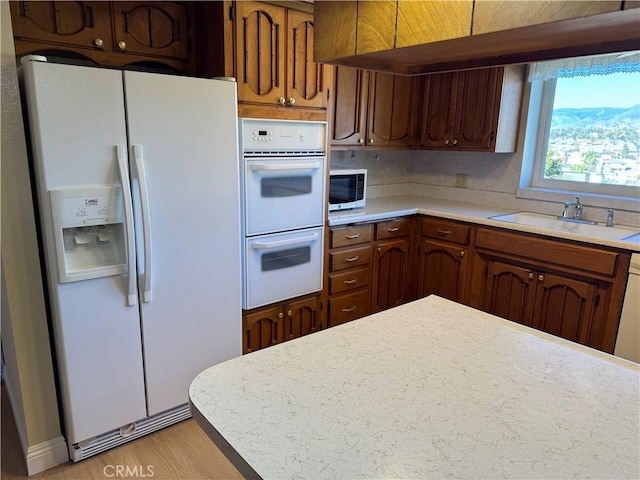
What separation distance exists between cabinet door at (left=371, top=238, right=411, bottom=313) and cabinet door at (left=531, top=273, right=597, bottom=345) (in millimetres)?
977

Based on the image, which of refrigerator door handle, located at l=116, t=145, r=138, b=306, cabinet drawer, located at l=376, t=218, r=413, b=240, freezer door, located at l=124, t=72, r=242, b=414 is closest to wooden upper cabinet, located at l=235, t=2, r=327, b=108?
freezer door, located at l=124, t=72, r=242, b=414

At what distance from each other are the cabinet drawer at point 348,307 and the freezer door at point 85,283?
4.45 feet

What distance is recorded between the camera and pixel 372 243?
312cm

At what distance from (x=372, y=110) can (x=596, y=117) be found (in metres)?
1.51

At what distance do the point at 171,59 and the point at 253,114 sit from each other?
555 mm

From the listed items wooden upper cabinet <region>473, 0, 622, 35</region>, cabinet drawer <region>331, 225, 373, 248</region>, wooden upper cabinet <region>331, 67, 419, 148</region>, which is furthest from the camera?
wooden upper cabinet <region>331, 67, 419, 148</region>

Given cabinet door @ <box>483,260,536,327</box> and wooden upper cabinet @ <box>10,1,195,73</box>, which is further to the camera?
cabinet door @ <box>483,260,536,327</box>

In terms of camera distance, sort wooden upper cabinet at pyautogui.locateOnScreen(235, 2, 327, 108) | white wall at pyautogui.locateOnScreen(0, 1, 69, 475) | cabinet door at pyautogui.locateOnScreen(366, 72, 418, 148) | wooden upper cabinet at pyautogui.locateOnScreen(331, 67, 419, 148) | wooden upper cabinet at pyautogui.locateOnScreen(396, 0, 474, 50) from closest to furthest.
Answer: wooden upper cabinet at pyautogui.locateOnScreen(396, 0, 474, 50), white wall at pyautogui.locateOnScreen(0, 1, 69, 475), wooden upper cabinet at pyautogui.locateOnScreen(235, 2, 327, 108), wooden upper cabinet at pyautogui.locateOnScreen(331, 67, 419, 148), cabinet door at pyautogui.locateOnScreen(366, 72, 418, 148)

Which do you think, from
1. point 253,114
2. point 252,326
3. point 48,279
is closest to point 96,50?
point 253,114

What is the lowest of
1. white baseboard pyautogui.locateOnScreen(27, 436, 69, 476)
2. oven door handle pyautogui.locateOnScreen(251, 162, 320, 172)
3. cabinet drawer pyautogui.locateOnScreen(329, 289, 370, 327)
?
white baseboard pyautogui.locateOnScreen(27, 436, 69, 476)

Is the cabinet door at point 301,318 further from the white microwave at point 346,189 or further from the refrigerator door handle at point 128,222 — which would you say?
the refrigerator door handle at point 128,222

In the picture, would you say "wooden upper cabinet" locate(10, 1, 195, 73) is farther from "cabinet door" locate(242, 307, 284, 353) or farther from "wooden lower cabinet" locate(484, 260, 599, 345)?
"wooden lower cabinet" locate(484, 260, 599, 345)

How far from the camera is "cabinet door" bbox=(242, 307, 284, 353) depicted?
2.60m

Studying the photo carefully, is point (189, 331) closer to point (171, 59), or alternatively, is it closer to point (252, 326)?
point (252, 326)
